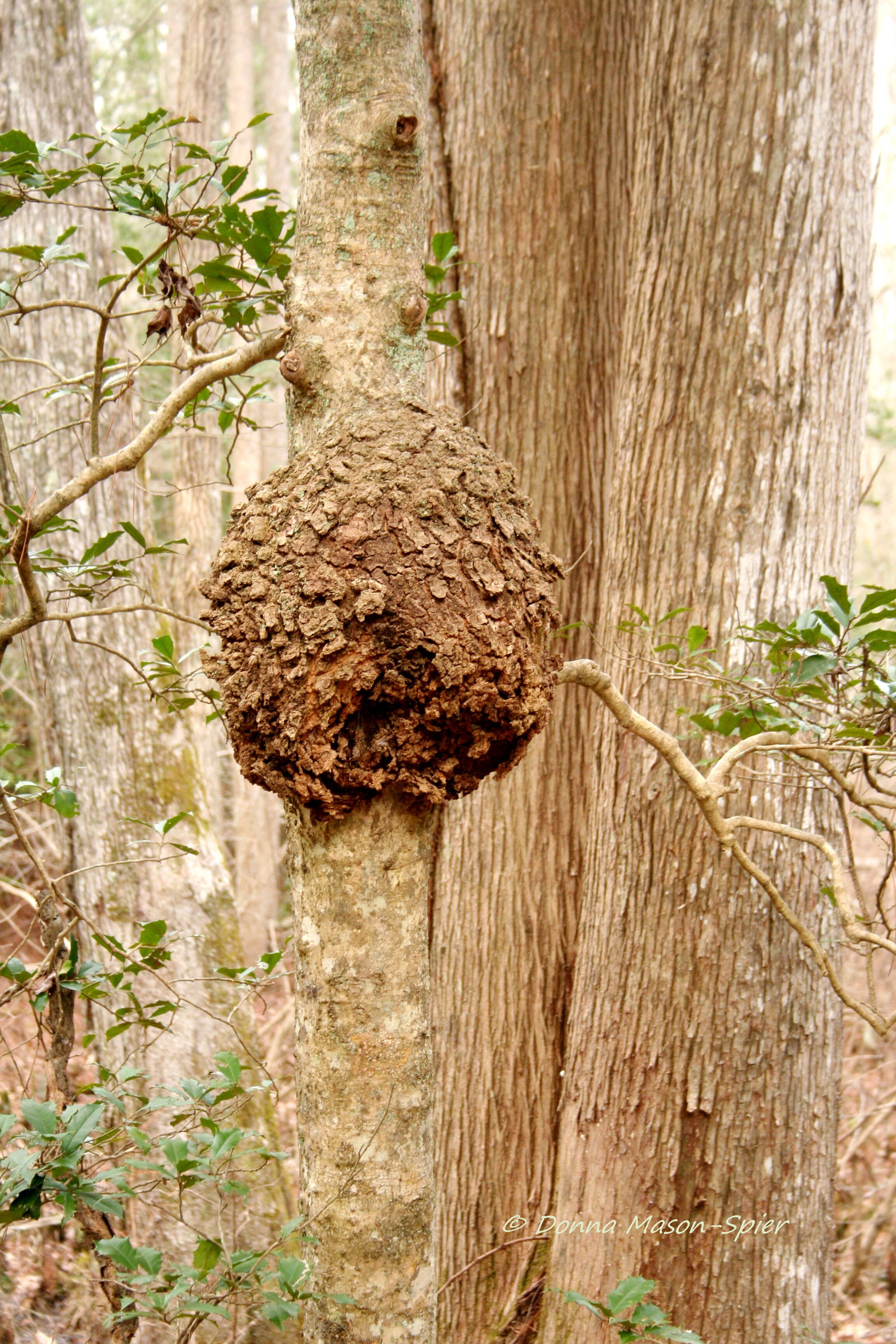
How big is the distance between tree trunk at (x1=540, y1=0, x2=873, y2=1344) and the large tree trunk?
1.15 feet

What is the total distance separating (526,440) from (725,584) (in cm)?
89

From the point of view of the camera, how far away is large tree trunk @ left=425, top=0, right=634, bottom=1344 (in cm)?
307

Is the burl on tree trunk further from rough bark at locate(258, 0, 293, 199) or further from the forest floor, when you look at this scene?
rough bark at locate(258, 0, 293, 199)

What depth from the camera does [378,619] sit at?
136cm

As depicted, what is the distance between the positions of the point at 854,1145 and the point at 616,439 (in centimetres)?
375

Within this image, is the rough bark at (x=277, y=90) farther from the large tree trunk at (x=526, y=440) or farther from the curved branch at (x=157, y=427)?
the curved branch at (x=157, y=427)

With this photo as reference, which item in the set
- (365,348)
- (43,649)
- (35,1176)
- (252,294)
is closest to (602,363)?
(252,294)

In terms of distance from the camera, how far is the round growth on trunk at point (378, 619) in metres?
1.37

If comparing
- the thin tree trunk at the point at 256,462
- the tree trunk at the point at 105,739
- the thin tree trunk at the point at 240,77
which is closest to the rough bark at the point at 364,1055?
the tree trunk at the point at 105,739

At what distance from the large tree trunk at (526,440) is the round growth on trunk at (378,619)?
1.64 metres

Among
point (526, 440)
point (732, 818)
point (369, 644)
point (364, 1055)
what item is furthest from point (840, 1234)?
point (369, 644)

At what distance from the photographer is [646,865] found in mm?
2633

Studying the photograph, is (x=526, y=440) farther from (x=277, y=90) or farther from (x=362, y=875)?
(x=277, y=90)

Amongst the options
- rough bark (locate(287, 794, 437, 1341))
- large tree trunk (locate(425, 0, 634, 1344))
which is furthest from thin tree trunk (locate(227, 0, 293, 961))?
rough bark (locate(287, 794, 437, 1341))
